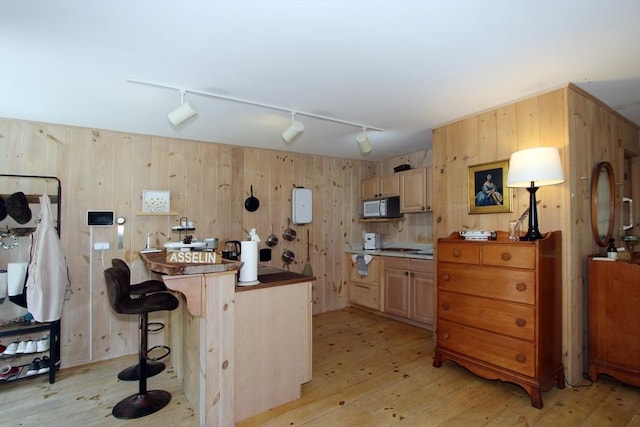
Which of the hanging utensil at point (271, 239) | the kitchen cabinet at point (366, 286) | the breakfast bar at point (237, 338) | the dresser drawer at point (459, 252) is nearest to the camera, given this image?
the breakfast bar at point (237, 338)

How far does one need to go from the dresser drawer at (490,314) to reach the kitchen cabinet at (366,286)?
1629mm

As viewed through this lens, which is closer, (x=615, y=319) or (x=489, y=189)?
(x=615, y=319)

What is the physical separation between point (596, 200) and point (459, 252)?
117 centimetres

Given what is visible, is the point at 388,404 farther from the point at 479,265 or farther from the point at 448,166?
the point at 448,166

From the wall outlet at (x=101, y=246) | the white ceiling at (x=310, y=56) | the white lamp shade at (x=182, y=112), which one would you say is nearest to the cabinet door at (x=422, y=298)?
the white ceiling at (x=310, y=56)

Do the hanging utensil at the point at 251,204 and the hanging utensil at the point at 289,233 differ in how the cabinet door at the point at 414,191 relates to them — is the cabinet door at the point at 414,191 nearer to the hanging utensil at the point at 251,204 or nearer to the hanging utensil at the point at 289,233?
the hanging utensil at the point at 289,233

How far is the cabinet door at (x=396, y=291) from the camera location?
400 centimetres

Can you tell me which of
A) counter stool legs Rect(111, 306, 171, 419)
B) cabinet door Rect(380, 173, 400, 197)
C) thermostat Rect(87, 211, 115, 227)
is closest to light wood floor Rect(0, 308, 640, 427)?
counter stool legs Rect(111, 306, 171, 419)

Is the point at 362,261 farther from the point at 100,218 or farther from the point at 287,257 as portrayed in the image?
the point at 100,218

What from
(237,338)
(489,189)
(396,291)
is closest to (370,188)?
(396,291)

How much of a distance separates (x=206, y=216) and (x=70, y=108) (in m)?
1.59

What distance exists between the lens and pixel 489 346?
2406 mm

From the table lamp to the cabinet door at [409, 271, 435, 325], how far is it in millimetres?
1546

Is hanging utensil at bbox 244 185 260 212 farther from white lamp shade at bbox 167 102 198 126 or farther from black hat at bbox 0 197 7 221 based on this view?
black hat at bbox 0 197 7 221
